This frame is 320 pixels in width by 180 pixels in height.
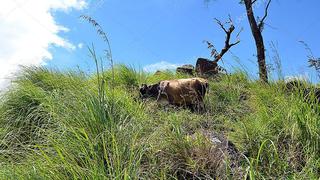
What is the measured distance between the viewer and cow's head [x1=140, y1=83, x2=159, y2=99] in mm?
5383

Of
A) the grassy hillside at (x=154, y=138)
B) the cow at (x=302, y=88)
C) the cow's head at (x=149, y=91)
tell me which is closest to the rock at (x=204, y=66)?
the cow's head at (x=149, y=91)

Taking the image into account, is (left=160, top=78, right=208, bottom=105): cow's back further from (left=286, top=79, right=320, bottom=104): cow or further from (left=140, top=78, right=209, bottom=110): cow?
(left=286, top=79, right=320, bottom=104): cow

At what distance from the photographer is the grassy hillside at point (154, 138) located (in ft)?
9.14

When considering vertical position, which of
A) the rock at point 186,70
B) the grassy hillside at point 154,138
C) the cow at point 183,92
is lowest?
the grassy hillside at point 154,138

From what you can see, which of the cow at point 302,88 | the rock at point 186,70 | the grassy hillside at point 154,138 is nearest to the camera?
Result: the grassy hillside at point 154,138

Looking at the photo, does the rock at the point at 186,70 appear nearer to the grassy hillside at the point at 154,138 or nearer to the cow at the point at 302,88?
the grassy hillside at the point at 154,138

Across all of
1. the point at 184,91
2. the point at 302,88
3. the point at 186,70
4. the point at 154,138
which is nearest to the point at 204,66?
the point at 186,70

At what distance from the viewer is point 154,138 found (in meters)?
3.46

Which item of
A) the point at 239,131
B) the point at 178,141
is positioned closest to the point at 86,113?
the point at 178,141

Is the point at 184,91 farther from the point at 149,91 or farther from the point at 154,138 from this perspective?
the point at 154,138

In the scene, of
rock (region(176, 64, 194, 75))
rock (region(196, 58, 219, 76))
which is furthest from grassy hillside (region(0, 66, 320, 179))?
rock (region(176, 64, 194, 75))

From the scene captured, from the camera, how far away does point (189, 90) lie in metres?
5.06

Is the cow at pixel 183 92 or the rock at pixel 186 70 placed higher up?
the rock at pixel 186 70

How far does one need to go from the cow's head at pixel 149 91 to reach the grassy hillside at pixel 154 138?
0.65ft
